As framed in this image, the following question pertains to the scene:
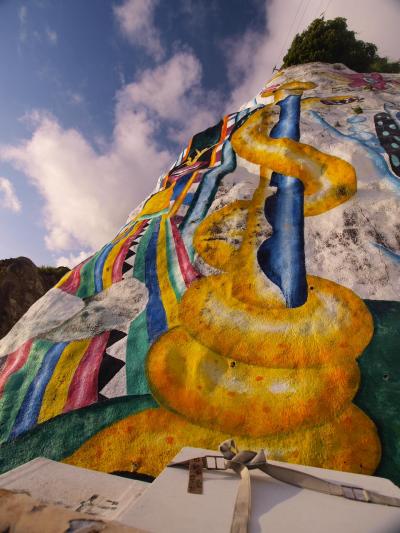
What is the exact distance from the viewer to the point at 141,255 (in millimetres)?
7168

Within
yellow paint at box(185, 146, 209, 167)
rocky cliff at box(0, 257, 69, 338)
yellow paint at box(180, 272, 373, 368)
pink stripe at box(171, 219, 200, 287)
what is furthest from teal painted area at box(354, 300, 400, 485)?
rocky cliff at box(0, 257, 69, 338)

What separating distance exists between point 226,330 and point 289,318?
0.94 meters

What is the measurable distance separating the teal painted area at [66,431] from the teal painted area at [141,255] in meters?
2.60

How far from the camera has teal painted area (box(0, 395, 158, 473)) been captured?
421 centimetres

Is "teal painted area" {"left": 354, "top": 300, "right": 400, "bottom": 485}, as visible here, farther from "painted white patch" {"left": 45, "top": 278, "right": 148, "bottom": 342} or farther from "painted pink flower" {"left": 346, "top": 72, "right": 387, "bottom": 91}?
"painted pink flower" {"left": 346, "top": 72, "right": 387, "bottom": 91}

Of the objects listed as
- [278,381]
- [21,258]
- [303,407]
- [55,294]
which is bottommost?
[303,407]

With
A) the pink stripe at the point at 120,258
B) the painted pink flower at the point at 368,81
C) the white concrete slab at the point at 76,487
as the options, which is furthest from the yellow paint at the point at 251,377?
the painted pink flower at the point at 368,81

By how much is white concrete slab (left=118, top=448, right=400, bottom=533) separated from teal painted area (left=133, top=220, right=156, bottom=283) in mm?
4961

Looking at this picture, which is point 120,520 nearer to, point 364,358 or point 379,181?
point 364,358

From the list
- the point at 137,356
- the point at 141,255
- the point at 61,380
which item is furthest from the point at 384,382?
the point at 141,255

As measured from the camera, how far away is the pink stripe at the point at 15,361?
5.50 m

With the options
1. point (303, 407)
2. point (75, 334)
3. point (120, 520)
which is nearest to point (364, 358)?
point (303, 407)

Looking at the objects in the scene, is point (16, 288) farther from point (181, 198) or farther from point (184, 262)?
point (184, 262)

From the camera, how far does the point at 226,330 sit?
5043mm
